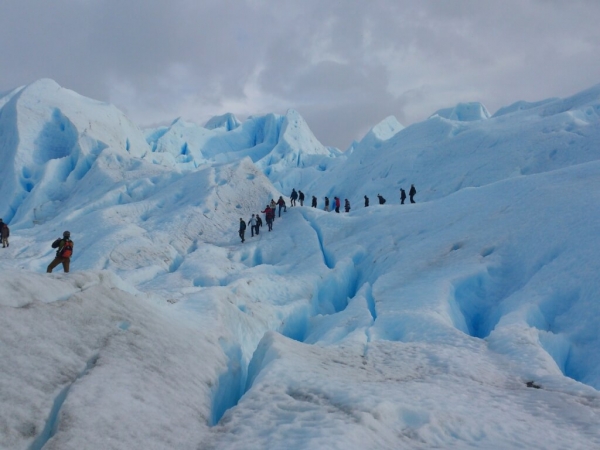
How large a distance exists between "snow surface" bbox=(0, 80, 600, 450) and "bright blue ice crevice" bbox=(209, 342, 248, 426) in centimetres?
6

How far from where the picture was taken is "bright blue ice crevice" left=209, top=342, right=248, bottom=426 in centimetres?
695

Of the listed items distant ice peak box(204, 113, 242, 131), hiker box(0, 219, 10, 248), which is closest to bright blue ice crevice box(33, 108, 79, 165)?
hiker box(0, 219, 10, 248)

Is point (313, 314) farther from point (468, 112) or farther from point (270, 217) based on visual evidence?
point (468, 112)

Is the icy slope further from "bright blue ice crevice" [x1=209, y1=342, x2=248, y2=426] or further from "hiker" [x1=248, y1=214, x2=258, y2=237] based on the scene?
"bright blue ice crevice" [x1=209, y1=342, x2=248, y2=426]

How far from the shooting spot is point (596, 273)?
10.0 m

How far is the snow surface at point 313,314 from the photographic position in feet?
16.5

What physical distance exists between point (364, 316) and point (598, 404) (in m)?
6.28

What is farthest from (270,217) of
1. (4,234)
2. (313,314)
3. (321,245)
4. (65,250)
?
(65,250)

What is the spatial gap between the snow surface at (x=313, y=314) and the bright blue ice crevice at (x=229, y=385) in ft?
A: 0.19

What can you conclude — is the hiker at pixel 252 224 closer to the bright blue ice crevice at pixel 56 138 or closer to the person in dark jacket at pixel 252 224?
the person in dark jacket at pixel 252 224

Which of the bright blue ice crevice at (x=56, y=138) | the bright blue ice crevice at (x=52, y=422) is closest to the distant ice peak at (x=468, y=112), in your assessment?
the bright blue ice crevice at (x=56, y=138)

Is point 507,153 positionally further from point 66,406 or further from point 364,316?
point 66,406

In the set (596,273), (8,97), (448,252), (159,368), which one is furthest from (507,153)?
(8,97)

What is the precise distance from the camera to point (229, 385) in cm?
766
